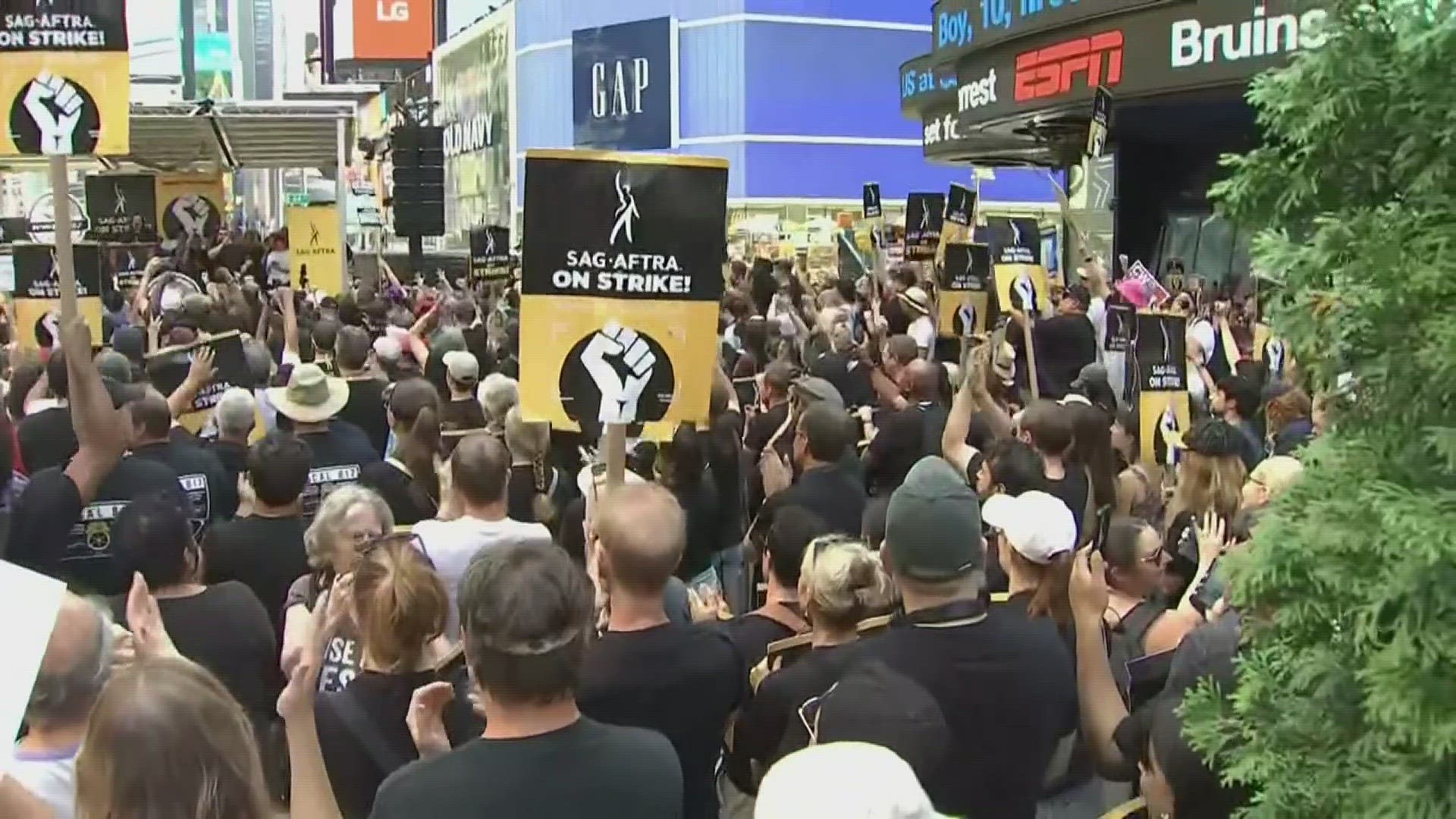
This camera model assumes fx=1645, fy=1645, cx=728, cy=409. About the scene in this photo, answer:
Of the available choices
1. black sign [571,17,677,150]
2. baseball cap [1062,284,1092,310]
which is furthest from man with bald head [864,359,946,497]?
black sign [571,17,677,150]

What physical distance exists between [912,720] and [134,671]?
1645 millimetres

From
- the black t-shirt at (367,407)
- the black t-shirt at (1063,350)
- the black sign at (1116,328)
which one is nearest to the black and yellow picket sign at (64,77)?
the black t-shirt at (367,407)

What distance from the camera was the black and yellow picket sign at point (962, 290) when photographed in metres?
12.5

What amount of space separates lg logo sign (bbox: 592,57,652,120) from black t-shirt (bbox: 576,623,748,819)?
151 ft

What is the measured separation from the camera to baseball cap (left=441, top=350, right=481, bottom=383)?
8336 mm

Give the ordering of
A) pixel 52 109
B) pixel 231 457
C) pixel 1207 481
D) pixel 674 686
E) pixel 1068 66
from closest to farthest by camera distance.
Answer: pixel 674 686
pixel 1207 481
pixel 231 457
pixel 52 109
pixel 1068 66

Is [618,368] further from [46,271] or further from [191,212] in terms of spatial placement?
[191,212]

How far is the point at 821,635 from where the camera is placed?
14.5 ft

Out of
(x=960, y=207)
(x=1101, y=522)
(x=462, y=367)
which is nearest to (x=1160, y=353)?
(x=1101, y=522)

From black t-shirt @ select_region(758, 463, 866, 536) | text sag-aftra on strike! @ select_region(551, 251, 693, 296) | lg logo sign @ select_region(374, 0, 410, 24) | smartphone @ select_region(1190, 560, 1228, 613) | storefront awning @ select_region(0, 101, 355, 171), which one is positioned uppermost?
lg logo sign @ select_region(374, 0, 410, 24)

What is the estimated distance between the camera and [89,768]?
2443mm

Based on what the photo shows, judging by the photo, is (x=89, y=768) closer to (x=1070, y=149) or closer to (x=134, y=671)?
(x=134, y=671)

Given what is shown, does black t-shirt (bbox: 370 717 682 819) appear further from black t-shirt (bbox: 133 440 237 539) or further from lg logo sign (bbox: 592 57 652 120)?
lg logo sign (bbox: 592 57 652 120)

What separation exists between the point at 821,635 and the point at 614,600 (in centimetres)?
66
